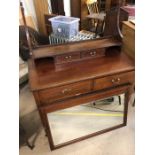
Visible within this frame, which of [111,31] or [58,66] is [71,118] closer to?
[58,66]

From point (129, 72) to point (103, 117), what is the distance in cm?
71

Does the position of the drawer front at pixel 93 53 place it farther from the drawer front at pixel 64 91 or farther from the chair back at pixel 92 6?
the chair back at pixel 92 6

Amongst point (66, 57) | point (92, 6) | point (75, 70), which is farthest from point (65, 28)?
point (92, 6)

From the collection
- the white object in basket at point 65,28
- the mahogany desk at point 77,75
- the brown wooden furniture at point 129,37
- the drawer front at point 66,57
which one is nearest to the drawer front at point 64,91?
the mahogany desk at point 77,75

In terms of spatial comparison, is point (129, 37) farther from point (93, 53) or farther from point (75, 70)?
point (75, 70)

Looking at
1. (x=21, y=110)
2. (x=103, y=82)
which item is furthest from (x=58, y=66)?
(x=21, y=110)

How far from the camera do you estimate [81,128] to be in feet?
5.09

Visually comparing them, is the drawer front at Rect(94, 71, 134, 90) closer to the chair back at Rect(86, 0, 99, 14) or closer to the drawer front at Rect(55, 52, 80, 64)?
the drawer front at Rect(55, 52, 80, 64)

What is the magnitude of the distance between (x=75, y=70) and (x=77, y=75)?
61 mm

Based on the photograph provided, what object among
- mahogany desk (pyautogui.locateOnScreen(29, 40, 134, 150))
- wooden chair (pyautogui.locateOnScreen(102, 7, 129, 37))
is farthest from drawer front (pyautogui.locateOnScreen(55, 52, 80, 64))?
wooden chair (pyautogui.locateOnScreen(102, 7, 129, 37))

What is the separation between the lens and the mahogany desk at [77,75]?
1005mm

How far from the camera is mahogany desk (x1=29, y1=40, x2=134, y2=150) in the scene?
1.00 m
